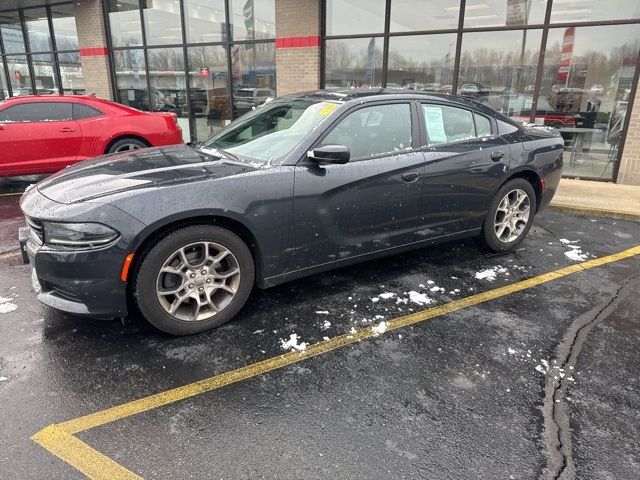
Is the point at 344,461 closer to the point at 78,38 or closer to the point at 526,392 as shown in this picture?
the point at 526,392

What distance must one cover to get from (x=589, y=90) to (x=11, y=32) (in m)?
17.2

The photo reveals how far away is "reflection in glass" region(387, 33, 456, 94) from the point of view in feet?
31.0

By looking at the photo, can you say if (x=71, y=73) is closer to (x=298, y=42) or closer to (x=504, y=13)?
(x=298, y=42)

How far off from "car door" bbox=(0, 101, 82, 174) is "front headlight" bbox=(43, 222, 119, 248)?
5457mm

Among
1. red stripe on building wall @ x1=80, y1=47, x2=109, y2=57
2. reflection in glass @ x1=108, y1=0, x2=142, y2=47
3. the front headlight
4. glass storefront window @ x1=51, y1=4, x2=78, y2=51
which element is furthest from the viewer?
glass storefront window @ x1=51, y1=4, x2=78, y2=51

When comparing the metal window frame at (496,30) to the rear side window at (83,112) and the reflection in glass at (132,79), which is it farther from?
the reflection in glass at (132,79)

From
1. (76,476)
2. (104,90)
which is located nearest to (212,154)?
(76,476)

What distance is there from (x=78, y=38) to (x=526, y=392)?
14938 mm

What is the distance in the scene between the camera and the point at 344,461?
222 centimetres

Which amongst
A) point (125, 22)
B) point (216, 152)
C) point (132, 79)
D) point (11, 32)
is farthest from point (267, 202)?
point (11, 32)

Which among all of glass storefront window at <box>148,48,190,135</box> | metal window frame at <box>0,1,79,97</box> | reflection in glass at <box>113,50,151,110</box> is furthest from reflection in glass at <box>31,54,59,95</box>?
glass storefront window at <box>148,48,190,135</box>

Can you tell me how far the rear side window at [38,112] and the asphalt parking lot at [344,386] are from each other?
4.28 m

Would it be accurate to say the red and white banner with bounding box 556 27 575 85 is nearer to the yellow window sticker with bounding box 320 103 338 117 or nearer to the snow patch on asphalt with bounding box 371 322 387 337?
the yellow window sticker with bounding box 320 103 338 117

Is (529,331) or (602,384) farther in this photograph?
(529,331)
